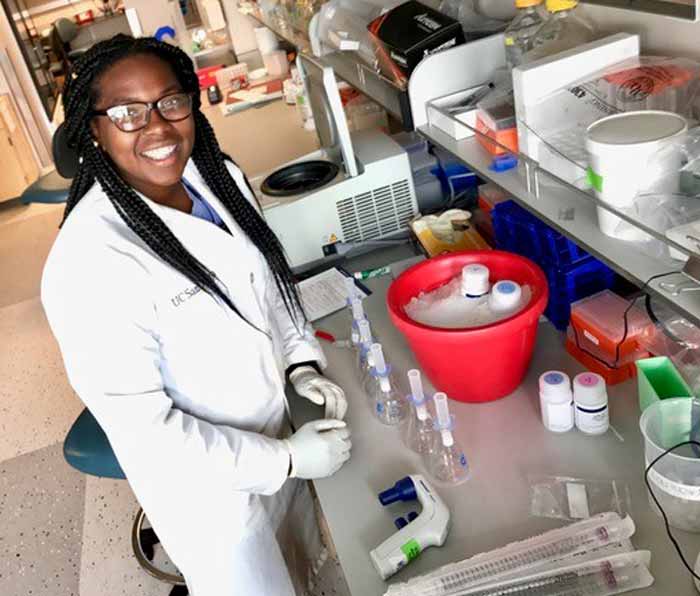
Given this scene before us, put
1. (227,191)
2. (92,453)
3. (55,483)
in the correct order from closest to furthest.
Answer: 1. (227,191)
2. (92,453)
3. (55,483)

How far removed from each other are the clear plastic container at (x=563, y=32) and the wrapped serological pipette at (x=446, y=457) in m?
0.65

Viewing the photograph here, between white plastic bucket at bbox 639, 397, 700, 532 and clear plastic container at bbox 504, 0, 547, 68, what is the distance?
690 mm

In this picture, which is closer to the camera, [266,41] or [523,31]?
[523,31]

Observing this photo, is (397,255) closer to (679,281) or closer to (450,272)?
(450,272)

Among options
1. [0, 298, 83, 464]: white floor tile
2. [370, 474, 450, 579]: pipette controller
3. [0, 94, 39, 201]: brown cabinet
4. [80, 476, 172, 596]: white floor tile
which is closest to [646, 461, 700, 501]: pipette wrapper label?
[370, 474, 450, 579]: pipette controller

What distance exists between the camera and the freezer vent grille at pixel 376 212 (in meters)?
1.78

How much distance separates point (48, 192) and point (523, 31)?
108 inches

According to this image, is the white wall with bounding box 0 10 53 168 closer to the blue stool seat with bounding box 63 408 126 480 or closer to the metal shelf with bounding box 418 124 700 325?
the blue stool seat with bounding box 63 408 126 480

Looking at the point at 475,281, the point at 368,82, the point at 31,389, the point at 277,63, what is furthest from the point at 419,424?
the point at 277,63

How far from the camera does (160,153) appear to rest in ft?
3.82

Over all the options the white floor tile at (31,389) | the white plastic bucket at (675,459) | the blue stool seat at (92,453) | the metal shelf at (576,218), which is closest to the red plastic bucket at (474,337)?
the metal shelf at (576,218)

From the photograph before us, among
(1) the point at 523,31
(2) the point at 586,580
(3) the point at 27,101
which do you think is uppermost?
(1) the point at 523,31

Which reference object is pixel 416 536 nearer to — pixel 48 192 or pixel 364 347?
pixel 364 347

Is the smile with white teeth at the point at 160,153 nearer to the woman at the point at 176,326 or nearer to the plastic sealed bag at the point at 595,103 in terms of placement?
the woman at the point at 176,326
